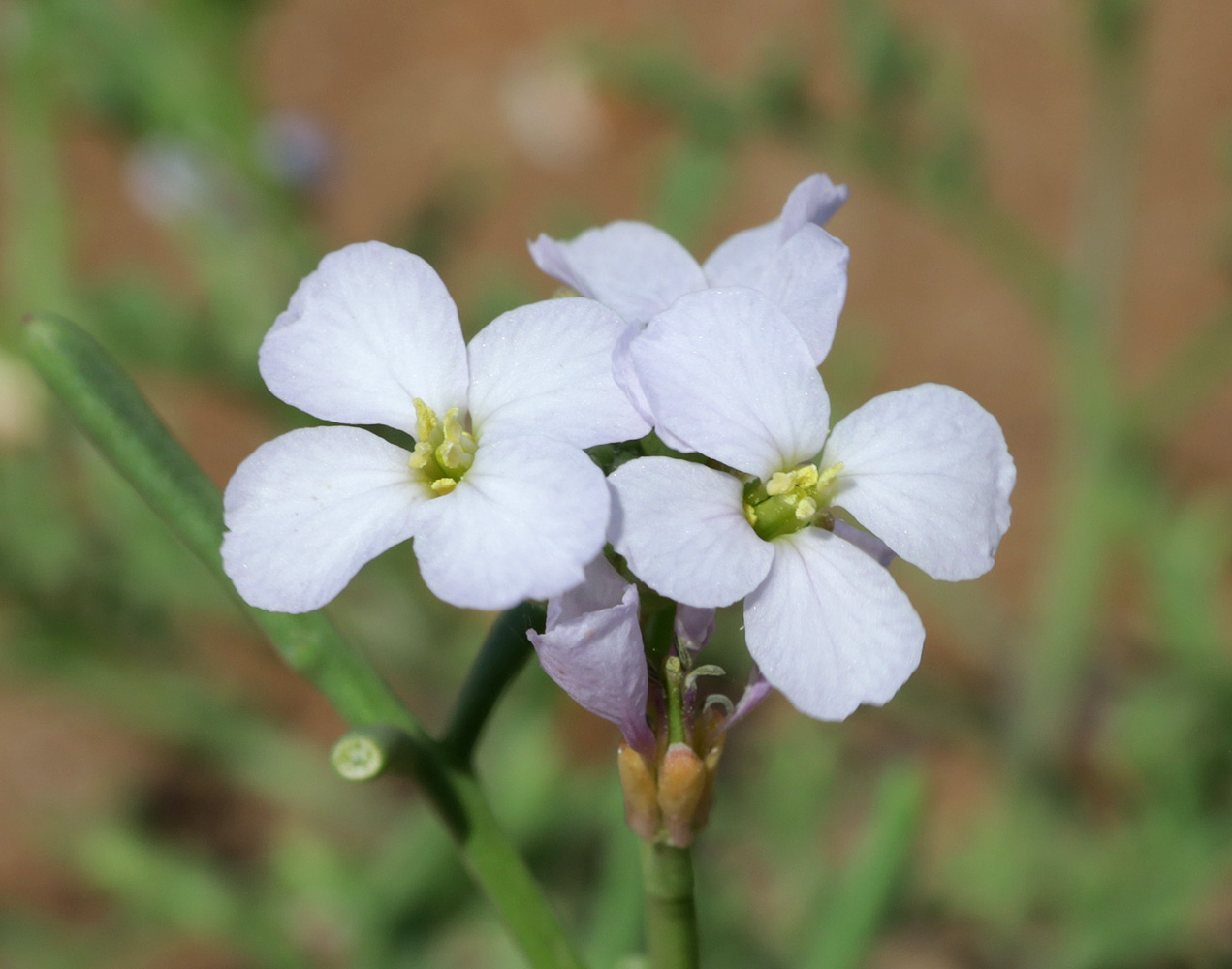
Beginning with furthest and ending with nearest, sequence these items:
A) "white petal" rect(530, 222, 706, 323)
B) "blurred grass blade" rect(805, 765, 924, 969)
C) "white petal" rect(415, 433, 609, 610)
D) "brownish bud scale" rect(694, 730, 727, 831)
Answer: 1. "blurred grass blade" rect(805, 765, 924, 969)
2. "white petal" rect(530, 222, 706, 323)
3. "brownish bud scale" rect(694, 730, 727, 831)
4. "white petal" rect(415, 433, 609, 610)

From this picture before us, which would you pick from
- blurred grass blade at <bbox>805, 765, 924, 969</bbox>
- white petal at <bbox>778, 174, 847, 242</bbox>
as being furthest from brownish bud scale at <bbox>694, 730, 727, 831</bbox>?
blurred grass blade at <bbox>805, 765, 924, 969</bbox>

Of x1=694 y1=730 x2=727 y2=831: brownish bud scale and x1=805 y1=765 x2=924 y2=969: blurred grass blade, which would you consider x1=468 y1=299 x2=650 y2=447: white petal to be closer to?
x1=694 y1=730 x2=727 y2=831: brownish bud scale

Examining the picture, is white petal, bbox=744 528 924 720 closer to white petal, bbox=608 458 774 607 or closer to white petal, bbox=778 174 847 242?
white petal, bbox=608 458 774 607

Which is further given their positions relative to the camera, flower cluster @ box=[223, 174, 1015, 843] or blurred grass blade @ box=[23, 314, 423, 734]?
blurred grass blade @ box=[23, 314, 423, 734]

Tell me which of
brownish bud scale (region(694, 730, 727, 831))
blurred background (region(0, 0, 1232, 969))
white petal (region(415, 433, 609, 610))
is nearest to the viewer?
white petal (region(415, 433, 609, 610))

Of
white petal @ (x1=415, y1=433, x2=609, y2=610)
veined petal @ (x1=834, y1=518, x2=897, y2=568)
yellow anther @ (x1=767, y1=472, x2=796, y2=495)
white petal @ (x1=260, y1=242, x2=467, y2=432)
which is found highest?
white petal @ (x1=260, y1=242, x2=467, y2=432)

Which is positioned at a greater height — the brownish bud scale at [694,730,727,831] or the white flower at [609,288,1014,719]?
the white flower at [609,288,1014,719]

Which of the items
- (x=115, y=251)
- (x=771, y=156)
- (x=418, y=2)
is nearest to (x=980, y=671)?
(x=771, y=156)

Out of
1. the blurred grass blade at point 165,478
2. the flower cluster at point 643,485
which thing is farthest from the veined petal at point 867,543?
the blurred grass blade at point 165,478
